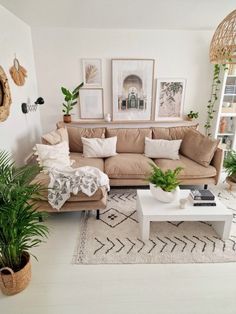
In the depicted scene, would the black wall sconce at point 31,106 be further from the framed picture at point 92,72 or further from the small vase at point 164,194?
the small vase at point 164,194

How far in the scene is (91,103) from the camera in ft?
12.8

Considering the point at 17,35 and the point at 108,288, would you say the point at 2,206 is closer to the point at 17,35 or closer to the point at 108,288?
the point at 108,288

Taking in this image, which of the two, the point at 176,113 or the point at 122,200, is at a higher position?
the point at 176,113

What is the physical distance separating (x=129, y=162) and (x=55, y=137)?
1.12 m

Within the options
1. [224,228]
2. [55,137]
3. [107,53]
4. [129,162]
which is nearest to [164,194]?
[224,228]

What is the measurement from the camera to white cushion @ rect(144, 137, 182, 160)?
3303mm

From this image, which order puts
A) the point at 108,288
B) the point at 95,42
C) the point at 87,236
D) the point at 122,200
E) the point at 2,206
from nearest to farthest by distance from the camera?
1. the point at 2,206
2. the point at 108,288
3. the point at 87,236
4. the point at 122,200
5. the point at 95,42

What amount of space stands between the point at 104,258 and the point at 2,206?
1.06m

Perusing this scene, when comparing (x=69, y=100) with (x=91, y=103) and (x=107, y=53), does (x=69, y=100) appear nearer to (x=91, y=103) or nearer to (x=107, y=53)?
(x=91, y=103)

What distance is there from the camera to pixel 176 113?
13.4ft

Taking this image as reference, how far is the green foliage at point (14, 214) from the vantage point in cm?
142

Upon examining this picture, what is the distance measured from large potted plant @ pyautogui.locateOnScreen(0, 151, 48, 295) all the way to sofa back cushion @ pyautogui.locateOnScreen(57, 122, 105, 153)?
191 cm

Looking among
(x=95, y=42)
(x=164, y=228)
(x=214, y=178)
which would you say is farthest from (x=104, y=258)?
(x=95, y=42)

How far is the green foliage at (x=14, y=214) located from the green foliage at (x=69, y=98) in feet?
7.48
